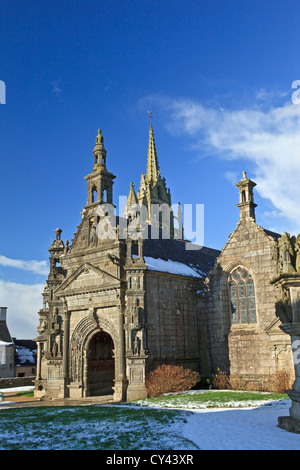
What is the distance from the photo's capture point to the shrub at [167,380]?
2205cm

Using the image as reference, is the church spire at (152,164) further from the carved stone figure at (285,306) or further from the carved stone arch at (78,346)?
the carved stone figure at (285,306)

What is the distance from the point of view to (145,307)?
2384 centimetres

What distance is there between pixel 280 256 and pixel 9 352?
138ft

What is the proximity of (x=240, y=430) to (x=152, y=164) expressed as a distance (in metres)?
54.6

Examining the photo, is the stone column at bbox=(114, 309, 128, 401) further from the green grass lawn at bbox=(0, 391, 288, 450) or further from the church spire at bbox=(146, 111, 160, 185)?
the church spire at bbox=(146, 111, 160, 185)

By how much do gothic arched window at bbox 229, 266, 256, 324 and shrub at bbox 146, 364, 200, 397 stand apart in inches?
165

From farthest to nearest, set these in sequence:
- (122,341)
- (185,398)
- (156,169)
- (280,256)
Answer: (156,169), (122,341), (185,398), (280,256)

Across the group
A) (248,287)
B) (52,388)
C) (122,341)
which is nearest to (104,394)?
(52,388)

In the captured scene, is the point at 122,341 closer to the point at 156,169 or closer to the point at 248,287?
the point at 248,287

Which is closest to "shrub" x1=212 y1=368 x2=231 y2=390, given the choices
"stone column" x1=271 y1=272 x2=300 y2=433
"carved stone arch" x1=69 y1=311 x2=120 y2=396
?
"carved stone arch" x1=69 y1=311 x2=120 y2=396

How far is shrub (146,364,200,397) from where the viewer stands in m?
22.0

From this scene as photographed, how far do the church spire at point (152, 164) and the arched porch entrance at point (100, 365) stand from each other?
120 ft

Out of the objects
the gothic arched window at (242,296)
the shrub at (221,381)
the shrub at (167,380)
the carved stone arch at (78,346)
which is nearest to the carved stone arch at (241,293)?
the gothic arched window at (242,296)

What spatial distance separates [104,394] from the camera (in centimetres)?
2684
